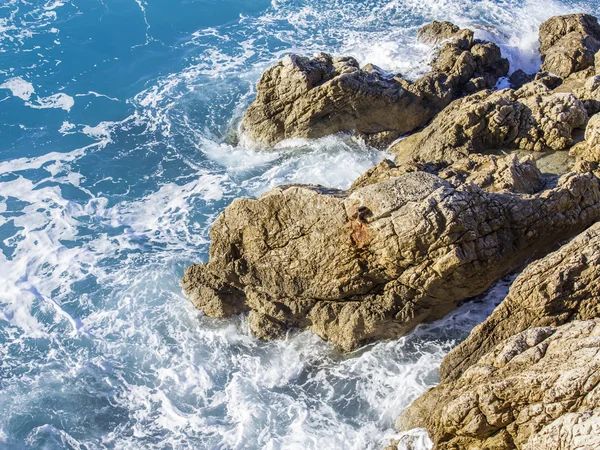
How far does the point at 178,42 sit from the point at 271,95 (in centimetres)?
1213

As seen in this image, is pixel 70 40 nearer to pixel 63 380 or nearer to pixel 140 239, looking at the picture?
Answer: pixel 140 239

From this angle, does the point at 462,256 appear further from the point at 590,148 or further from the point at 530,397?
the point at 590,148

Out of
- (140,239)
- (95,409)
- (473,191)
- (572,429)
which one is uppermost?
(473,191)

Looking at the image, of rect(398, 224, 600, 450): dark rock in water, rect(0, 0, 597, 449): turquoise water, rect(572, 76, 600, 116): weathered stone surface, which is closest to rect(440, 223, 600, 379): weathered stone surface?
rect(398, 224, 600, 450): dark rock in water

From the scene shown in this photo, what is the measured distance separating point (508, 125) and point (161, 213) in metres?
13.2

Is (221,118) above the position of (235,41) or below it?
→ below

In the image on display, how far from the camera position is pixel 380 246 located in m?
14.9

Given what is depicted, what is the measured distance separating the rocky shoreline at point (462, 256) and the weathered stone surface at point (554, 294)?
3 cm

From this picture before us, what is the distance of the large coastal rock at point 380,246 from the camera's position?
47.8 ft

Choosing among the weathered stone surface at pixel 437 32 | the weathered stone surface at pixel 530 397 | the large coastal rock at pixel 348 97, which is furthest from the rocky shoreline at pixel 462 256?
the weathered stone surface at pixel 437 32

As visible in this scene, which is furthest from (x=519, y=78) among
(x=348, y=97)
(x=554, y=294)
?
(x=554, y=294)

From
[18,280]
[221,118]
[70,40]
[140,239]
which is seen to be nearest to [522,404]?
[140,239]

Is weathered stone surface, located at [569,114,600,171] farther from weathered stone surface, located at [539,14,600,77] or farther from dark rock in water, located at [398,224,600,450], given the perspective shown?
weathered stone surface, located at [539,14,600,77]

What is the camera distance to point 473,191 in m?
14.9
